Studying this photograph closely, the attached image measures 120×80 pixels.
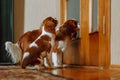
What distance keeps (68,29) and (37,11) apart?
1030 mm

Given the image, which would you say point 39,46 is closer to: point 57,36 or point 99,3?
point 57,36

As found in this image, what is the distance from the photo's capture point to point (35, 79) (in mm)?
1680

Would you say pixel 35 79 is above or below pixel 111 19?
below

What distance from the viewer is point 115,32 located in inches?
92.6

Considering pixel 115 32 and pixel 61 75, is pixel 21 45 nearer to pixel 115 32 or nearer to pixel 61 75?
pixel 115 32

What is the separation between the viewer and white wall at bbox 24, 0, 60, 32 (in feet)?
12.3

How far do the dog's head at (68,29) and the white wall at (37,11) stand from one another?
76cm

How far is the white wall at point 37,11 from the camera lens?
3736 mm

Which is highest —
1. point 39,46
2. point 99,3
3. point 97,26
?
point 99,3

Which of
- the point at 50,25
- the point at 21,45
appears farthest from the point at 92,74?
the point at 21,45

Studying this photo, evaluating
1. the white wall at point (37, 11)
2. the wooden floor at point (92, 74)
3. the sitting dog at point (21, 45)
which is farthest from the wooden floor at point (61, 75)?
the white wall at point (37, 11)

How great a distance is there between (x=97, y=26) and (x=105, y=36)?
0.69 ft

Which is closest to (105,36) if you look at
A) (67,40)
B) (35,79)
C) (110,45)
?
(110,45)

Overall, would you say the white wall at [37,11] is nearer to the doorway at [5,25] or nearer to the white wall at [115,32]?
the doorway at [5,25]
